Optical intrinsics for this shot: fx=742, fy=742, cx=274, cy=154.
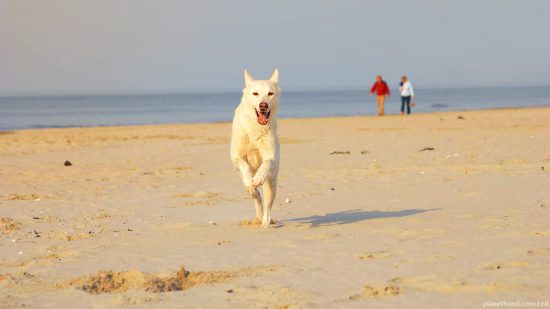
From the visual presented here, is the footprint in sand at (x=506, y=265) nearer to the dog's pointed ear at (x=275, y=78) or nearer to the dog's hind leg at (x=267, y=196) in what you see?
the dog's hind leg at (x=267, y=196)

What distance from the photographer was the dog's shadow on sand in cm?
848

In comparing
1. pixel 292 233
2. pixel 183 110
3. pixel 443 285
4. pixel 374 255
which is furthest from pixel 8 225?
pixel 183 110

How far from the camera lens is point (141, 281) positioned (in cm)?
584

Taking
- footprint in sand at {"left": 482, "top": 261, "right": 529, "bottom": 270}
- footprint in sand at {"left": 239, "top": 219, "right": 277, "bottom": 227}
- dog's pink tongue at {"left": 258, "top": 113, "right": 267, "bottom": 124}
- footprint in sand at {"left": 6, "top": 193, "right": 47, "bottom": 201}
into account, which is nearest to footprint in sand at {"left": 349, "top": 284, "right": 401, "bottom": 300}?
Answer: footprint in sand at {"left": 482, "top": 261, "right": 529, "bottom": 270}

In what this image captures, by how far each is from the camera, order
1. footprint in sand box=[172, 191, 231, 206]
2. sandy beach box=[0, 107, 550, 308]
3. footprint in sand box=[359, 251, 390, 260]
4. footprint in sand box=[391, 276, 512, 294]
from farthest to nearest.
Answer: footprint in sand box=[172, 191, 231, 206] < footprint in sand box=[359, 251, 390, 260] < sandy beach box=[0, 107, 550, 308] < footprint in sand box=[391, 276, 512, 294]

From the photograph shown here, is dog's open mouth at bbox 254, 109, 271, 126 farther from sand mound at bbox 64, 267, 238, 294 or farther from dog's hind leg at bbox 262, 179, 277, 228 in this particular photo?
sand mound at bbox 64, 267, 238, 294

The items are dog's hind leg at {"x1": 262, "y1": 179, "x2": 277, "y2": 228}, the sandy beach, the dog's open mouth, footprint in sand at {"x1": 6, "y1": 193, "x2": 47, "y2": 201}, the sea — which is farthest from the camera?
the sea

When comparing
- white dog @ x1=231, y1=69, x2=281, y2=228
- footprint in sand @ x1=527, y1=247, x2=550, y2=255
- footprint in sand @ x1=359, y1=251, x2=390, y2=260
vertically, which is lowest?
footprint in sand @ x1=359, y1=251, x2=390, y2=260

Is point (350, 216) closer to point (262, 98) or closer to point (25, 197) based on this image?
point (262, 98)

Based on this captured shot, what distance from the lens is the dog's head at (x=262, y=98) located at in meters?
7.89

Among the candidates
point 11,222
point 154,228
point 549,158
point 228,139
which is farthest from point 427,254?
point 228,139

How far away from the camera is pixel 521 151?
1510 centimetres

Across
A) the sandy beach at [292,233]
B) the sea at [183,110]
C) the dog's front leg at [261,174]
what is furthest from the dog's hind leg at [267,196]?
the sea at [183,110]

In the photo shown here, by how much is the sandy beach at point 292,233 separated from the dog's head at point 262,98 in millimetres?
1256
